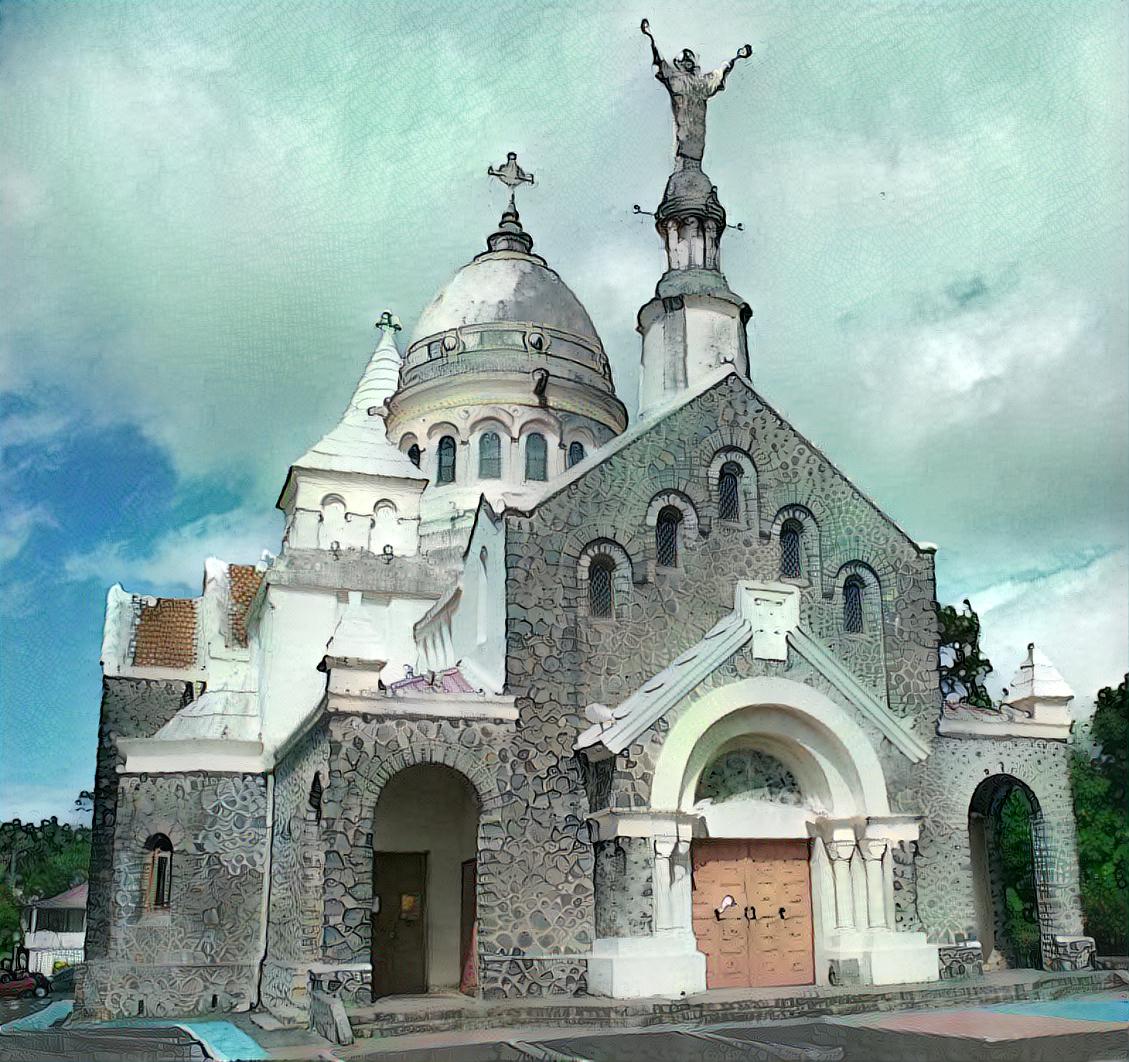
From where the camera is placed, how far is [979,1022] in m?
16.7

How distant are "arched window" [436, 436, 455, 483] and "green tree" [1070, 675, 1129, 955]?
16904 millimetres

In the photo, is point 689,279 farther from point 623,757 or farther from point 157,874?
point 157,874

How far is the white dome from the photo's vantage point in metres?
35.0

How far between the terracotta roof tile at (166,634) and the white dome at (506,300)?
32.4 ft

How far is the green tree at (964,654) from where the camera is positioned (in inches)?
1523

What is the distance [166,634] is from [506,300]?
12.6 metres

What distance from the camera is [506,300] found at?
116 ft

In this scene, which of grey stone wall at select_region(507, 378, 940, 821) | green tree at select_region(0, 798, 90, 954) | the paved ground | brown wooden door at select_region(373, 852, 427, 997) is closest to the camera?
the paved ground

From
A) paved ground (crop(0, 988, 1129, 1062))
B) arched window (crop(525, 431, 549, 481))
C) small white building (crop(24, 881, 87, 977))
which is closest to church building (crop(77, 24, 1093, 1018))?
paved ground (crop(0, 988, 1129, 1062))

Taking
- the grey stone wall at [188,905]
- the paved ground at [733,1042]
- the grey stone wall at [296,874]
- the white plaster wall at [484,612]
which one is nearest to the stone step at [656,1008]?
the paved ground at [733,1042]

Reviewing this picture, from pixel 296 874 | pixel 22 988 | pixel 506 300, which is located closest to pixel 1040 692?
pixel 296 874

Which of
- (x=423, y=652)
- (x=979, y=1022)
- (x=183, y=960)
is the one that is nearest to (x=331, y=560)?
(x=423, y=652)

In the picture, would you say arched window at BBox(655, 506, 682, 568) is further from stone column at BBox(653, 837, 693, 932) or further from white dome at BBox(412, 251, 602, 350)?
white dome at BBox(412, 251, 602, 350)

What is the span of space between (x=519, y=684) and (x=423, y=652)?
7.12 m
